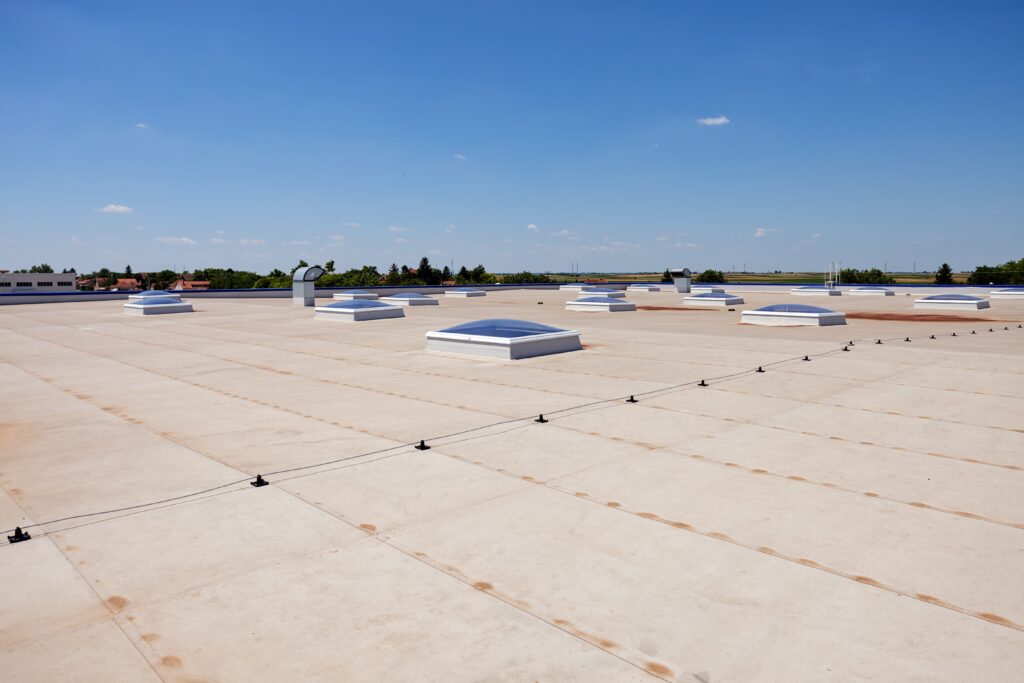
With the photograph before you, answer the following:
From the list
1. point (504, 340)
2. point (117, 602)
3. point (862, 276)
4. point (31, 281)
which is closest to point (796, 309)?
point (504, 340)

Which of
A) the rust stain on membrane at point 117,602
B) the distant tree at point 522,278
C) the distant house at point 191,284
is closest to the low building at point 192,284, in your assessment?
the distant house at point 191,284

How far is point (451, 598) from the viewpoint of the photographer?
477 cm

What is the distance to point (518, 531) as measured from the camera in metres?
A: 5.98

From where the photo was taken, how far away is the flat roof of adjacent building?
13.5ft

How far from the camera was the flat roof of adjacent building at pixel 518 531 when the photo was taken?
13.5 feet

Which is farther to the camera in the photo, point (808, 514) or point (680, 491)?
point (680, 491)

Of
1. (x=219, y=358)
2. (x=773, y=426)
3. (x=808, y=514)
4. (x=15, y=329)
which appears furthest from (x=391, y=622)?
(x=15, y=329)

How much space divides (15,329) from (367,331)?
637 inches

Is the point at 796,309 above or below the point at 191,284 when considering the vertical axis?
below

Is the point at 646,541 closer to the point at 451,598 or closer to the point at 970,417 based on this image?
the point at 451,598

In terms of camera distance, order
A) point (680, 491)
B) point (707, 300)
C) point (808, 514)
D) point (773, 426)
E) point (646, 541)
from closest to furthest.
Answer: point (646, 541), point (808, 514), point (680, 491), point (773, 426), point (707, 300)

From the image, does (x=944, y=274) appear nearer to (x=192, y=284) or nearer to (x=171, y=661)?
(x=171, y=661)

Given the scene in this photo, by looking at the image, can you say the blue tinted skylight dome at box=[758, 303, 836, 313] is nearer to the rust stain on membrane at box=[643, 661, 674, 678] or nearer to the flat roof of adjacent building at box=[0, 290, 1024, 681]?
the flat roof of adjacent building at box=[0, 290, 1024, 681]

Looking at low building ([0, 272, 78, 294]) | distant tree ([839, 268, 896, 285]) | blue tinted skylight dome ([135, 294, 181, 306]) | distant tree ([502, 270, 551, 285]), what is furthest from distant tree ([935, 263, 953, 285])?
low building ([0, 272, 78, 294])
